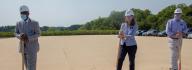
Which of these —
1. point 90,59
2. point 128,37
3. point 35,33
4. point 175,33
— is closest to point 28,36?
point 35,33

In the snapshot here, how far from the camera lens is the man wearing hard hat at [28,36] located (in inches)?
336

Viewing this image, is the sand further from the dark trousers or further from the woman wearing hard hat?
the woman wearing hard hat

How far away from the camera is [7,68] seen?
12.9 meters

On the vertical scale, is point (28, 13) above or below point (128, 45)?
above

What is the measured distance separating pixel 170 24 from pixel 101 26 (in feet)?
388

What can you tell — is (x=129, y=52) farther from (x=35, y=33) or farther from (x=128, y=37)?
(x=35, y=33)

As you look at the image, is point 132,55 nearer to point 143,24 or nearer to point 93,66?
point 93,66

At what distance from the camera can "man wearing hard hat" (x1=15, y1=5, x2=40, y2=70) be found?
8.53m

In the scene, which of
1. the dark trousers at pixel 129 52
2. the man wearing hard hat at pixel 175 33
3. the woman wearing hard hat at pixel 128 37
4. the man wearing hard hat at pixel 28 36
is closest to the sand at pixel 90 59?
the man wearing hard hat at pixel 175 33

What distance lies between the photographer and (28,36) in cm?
857

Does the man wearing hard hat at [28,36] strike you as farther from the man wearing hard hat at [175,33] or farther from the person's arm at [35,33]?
the man wearing hard hat at [175,33]

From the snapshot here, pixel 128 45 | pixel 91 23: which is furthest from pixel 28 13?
pixel 91 23

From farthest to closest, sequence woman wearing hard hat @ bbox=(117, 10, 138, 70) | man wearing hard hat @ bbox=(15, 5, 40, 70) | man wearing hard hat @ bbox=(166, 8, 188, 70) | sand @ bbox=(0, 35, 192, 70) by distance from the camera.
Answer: sand @ bbox=(0, 35, 192, 70) → man wearing hard hat @ bbox=(166, 8, 188, 70) → woman wearing hard hat @ bbox=(117, 10, 138, 70) → man wearing hard hat @ bbox=(15, 5, 40, 70)

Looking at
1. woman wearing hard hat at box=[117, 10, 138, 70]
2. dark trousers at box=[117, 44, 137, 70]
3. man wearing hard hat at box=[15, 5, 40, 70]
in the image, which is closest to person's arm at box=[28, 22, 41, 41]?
man wearing hard hat at box=[15, 5, 40, 70]
